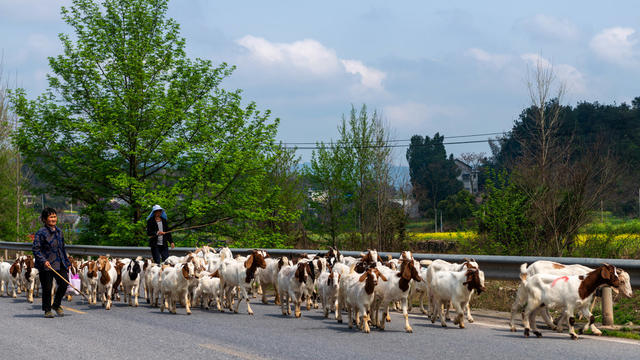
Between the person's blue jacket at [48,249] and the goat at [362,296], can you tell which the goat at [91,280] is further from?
the goat at [362,296]

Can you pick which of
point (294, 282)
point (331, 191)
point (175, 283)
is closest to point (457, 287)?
point (294, 282)

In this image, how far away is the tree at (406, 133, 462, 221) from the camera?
94.2 m

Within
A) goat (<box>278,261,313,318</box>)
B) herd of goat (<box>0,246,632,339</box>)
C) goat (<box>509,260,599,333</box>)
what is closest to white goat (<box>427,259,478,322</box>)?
herd of goat (<box>0,246,632,339</box>)

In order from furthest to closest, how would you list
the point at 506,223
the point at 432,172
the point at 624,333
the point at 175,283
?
the point at 432,172 < the point at 506,223 < the point at 175,283 < the point at 624,333

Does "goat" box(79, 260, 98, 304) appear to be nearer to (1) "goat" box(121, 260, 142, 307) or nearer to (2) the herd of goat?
(2) the herd of goat

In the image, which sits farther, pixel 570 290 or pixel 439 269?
pixel 439 269

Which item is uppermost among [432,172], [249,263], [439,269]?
[432,172]

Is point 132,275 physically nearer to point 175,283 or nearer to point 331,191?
point 175,283

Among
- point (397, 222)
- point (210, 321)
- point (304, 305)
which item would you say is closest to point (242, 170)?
point (397, 222)

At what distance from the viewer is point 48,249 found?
1448 centimetres

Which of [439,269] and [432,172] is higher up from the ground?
[432,172]

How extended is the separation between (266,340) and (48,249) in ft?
20.9

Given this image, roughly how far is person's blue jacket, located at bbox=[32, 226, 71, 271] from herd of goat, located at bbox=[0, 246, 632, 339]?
1.47m

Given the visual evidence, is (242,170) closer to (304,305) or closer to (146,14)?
(146,14)
